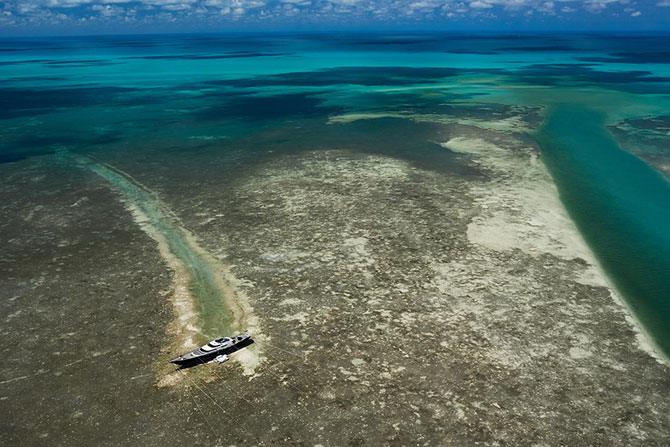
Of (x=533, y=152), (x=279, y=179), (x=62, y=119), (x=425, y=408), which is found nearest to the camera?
(x=425, y=408)

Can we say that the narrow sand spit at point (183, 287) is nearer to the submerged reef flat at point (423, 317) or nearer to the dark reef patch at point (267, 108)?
the submerged reef flat at point (423, 317)

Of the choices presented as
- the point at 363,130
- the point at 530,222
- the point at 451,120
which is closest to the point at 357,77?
the point at 451,120

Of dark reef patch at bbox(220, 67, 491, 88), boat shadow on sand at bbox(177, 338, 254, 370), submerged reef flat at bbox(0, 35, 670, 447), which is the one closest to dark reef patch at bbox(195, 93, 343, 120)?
submerged reef flat at bbox(0, 35, 670, 447)

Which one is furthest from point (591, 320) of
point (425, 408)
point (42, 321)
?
point (42, 321)

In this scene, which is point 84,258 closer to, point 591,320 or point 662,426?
point 591,320

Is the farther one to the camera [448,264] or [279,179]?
[279,179]

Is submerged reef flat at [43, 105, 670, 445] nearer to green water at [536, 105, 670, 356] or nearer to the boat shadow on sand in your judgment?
the boat shadow on sand

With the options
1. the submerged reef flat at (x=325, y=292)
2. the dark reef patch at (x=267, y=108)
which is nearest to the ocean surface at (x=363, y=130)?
the dark reef patch at (x=267, y=108)
